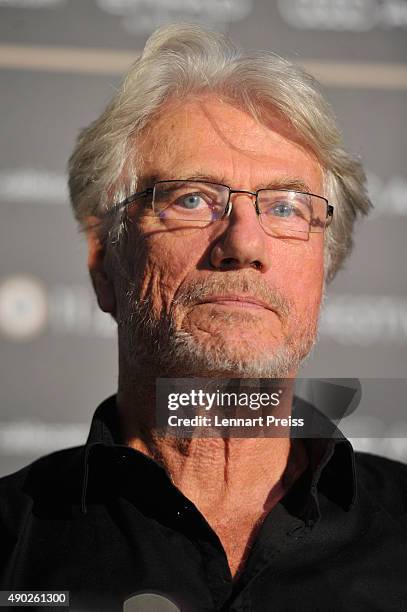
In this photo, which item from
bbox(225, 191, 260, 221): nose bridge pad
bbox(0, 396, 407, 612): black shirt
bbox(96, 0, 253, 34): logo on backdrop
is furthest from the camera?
bbox(96, 0, 253, 34): logo on backdrop

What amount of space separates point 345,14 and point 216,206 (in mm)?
531

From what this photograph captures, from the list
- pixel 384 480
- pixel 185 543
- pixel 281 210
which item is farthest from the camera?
pixel 384 480

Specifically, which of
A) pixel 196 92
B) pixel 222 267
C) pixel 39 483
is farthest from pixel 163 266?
pixel 39 483

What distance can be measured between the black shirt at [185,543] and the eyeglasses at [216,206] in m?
0.39

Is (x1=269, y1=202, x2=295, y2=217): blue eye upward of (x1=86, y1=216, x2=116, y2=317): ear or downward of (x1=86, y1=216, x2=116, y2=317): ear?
upward

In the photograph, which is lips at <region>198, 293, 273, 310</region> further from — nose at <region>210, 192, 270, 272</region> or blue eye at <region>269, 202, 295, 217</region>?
blue eye at <region>269, 202, 295, 217</region>

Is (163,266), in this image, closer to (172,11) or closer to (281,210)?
(281,210)

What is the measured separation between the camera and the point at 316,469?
124 cm

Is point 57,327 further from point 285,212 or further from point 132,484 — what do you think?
point 285,212

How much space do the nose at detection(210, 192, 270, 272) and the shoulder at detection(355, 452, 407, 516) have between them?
0.46 metres

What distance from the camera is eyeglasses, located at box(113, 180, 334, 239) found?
126cm

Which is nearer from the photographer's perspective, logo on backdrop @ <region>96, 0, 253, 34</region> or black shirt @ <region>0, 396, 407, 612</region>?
black shirt @ <region>0, 396, 407, 612</region>

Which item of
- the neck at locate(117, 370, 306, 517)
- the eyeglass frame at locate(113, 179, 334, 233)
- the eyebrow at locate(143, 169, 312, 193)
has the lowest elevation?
the neck at locate(117, 370, 306, 517)

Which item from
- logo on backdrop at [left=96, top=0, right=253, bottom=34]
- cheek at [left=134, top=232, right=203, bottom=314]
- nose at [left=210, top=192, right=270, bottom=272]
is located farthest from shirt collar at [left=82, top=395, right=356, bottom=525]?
logo on backdrop at [left=96, top=0, right=253, bottom=34]
